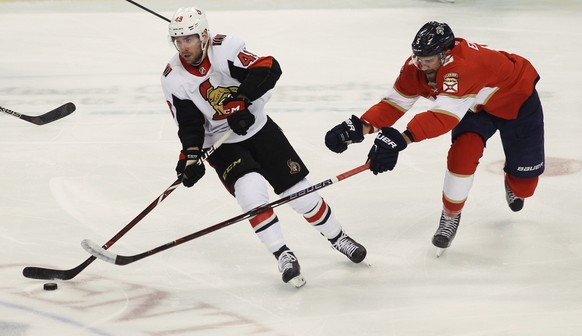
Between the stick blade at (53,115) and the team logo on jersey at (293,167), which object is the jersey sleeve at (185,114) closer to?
the team logo on jersey at (293,167)

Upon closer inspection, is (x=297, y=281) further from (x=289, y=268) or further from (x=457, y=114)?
(x=457, y=114)

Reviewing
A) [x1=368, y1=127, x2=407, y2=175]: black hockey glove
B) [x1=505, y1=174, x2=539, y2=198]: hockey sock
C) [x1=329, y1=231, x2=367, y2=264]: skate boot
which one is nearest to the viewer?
[x1=368, y1=127, x2=407, y2=175]: black hockey glove

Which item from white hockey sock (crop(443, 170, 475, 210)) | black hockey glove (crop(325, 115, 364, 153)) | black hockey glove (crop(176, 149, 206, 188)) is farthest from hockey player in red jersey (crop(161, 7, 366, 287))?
white hockey sock (crop(443, 170, 475, 210))

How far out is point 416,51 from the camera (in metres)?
3.37

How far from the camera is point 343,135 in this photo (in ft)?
11.7

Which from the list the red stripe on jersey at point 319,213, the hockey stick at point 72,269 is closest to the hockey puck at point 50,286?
the hockey stick at point 72,269

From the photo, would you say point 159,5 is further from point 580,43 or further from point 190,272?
point 190,272

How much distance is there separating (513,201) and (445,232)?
499mm

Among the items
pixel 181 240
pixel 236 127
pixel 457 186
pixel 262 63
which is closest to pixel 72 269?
pixel 181 240

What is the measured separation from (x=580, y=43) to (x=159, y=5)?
396cm

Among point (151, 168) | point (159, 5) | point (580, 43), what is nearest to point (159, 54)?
point (159, 5)

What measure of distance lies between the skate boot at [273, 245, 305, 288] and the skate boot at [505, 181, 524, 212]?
110cm

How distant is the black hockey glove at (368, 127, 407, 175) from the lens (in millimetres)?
3307

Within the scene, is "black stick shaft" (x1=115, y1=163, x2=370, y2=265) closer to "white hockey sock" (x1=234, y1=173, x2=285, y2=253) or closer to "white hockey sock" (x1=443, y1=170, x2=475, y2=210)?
"white hockey sock" (x1=234, y1=173, x2=285, y2=253)
